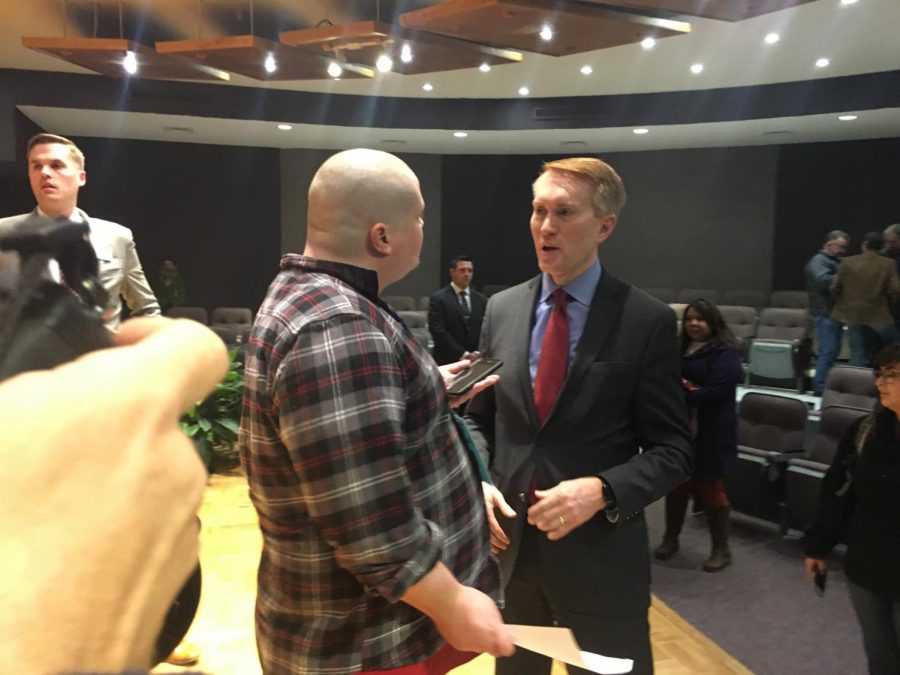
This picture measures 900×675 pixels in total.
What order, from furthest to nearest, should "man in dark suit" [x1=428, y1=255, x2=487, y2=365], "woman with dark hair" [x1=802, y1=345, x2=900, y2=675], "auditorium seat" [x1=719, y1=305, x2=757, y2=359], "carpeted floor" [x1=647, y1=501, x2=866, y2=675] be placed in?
"auditorium seat" [x1=719, y1=305, x2=757, y2=359]
"man in dark suit" [x1=428, y1=255, x2=487, y2=365]
"carpeted floor" [x1=647, y1=501, x2=866, y2=675]
"woman with dark hair" [x1=802, y1=345, x2=900, y2=675]

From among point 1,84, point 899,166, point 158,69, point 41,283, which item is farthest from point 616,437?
point 899,166

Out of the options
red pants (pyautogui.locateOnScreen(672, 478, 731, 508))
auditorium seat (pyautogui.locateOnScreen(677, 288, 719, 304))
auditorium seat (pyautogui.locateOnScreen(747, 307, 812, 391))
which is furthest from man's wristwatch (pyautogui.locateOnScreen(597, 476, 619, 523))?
auditorium seat (pyautogui.locateOnScreen(677, 288, 719, 304))

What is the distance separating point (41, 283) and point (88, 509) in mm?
161

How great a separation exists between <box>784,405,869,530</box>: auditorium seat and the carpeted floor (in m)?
0.28

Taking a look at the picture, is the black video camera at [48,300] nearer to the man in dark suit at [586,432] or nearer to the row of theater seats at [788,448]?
the man in dark suit at [586,432]

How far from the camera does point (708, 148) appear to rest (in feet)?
38.7

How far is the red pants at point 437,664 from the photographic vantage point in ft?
3.85

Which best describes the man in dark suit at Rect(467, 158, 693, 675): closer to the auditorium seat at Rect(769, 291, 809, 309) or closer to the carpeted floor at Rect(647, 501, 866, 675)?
the carpeted floor at Rect(647, 501, 866, 675)

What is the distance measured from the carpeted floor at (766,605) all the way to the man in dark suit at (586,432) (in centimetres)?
170

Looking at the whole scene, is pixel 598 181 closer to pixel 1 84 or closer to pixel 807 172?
pixel 1 84

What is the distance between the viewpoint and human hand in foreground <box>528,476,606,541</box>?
156 cm

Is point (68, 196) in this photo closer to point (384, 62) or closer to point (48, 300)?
point (48, 300)

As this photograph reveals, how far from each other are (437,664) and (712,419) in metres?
3.10

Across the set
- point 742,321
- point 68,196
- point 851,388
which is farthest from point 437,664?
point 742,321
